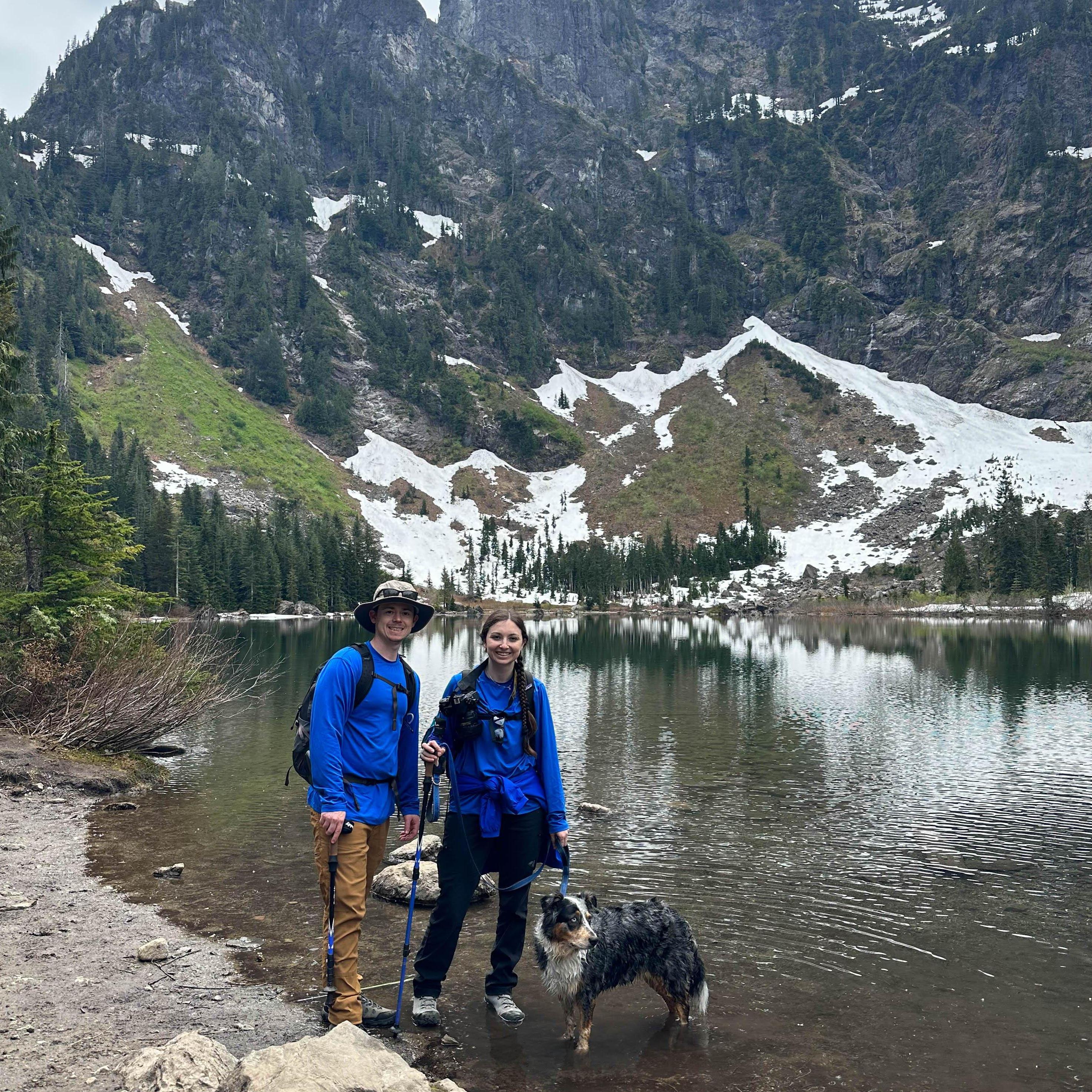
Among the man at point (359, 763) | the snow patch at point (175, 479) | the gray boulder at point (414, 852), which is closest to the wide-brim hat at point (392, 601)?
the man at point (359, 763)

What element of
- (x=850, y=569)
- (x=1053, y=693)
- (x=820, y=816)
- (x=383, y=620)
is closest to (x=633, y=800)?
(x=820, y=816)

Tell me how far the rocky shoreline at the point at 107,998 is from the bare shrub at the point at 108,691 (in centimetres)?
707

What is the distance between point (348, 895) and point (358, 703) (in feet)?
4.93

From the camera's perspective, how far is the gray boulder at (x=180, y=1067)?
535 cm

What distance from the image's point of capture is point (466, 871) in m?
7.35

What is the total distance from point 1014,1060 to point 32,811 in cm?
1546

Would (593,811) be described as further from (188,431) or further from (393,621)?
(188,431)

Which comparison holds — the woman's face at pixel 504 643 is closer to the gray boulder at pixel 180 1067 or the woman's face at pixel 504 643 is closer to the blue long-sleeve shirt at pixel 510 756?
the blue long-sleeve shirt at pixel 510 756

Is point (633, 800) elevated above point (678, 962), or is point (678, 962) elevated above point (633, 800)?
point (678, 962)

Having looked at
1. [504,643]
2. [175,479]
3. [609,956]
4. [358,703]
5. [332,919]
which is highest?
[175,479]

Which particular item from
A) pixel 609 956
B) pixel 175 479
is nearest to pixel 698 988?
pixel 609 956

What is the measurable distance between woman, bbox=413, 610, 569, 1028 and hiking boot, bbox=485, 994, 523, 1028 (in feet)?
1.80

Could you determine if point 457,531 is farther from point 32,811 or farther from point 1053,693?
point 32,811

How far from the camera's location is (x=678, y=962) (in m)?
7.52
